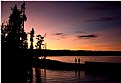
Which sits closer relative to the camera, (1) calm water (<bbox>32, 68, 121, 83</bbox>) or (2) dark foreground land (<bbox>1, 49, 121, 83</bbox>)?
(2) dark foreground land (<bbox>1, 49, 121, 83</bbox>)

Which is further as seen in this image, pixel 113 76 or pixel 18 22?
pixel 113 76

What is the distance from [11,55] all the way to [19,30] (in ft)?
46.7

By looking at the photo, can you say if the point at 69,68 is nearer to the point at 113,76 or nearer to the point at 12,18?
the point at 113,76

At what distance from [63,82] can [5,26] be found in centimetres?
2227

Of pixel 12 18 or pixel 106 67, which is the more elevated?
pixel 12 18

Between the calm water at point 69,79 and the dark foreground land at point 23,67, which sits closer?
the dark foreground land at point 23,67

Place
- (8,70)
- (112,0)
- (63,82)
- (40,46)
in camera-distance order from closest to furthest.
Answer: (112,0)
(8,70)
(63,82)
(40,46)

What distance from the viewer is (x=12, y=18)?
47594 mm

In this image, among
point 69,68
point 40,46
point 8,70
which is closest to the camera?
point 8,70

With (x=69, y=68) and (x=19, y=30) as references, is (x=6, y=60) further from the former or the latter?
(x=69, y=68)

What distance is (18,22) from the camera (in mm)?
47094

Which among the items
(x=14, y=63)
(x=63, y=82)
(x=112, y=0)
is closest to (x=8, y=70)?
(x=14, y=63)

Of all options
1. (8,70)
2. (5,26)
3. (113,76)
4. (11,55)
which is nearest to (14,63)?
(11,55)

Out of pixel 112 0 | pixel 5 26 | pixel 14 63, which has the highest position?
pixel 5 26
